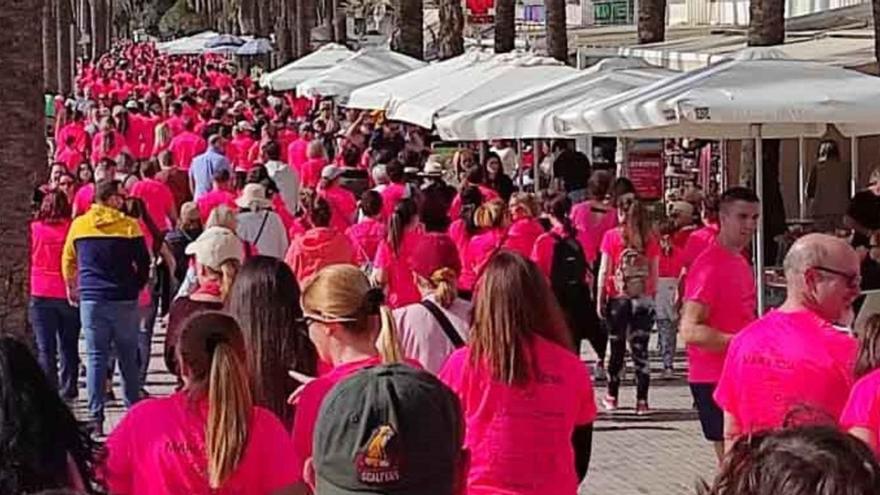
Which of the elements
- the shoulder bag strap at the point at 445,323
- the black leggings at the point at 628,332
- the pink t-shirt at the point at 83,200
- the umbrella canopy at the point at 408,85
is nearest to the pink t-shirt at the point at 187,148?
the umbrella canopy at the point at 408,85

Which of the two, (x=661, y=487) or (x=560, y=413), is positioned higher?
(x=560, y=413)

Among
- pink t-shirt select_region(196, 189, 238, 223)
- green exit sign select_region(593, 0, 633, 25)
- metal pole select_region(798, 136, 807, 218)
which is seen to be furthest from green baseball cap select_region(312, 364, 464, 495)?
green exit sign select_region(593, 0, 633, 25)

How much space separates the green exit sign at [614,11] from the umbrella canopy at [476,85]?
26.5 metres

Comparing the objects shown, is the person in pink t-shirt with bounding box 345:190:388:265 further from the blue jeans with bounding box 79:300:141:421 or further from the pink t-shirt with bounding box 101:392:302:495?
the pink t-shirt with bounding box 101:392:302:495

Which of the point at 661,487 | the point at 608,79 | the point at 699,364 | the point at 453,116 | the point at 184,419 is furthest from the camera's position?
the point at 453,116

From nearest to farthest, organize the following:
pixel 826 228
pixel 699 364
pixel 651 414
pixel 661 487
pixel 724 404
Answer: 1. pixel 724 404
2. pixel 699 364
3. pixel 661 487
4. pixel 651 414
5. pixel 826 228

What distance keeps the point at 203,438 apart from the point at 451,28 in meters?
29.8

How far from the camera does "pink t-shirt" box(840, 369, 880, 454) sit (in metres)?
5.61

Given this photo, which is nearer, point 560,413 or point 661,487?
point 560,413

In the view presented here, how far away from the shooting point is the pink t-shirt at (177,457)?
5.23 metres

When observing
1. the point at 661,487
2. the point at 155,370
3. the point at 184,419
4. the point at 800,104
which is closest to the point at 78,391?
the point at 155,370

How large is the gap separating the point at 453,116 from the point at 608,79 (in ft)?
5.97

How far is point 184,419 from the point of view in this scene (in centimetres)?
526

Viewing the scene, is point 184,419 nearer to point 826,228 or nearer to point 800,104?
point 800,104
